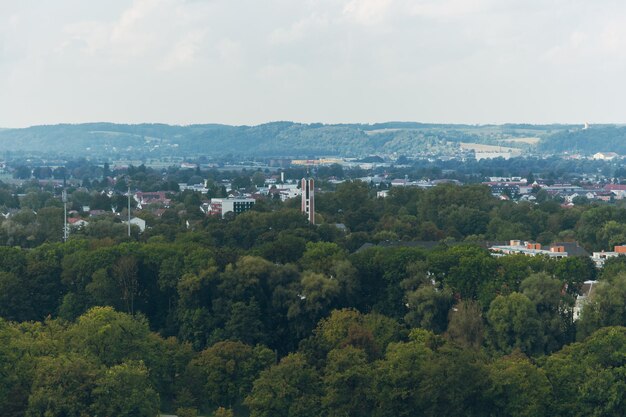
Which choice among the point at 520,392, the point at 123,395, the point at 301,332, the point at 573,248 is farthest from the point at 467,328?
the point at 573,248

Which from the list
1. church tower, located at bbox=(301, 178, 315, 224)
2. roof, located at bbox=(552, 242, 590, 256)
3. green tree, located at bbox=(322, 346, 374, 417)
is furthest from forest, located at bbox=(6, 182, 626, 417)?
church tower, located at bbox=(301, 178, 315, 224)

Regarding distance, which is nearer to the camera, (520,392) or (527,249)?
(520,392)

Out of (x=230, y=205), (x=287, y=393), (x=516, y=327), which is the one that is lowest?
(x=230, y=205)

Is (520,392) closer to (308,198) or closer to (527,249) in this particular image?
(527,249)

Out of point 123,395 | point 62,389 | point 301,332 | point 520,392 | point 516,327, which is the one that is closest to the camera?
point 62,389

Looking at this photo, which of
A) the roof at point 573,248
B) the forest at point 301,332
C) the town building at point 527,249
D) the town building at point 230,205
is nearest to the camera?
the forest at point 301,332

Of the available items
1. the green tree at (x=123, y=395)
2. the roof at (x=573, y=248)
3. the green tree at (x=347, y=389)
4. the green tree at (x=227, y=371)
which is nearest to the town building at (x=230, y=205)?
the roof at (x=573, y=248)

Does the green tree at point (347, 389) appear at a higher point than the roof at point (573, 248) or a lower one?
higher

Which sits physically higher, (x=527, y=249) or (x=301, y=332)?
(x=301, y=332)

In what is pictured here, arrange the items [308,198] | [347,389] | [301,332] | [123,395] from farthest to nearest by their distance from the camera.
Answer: [308,198], [301,332], [347,389], [123,395]

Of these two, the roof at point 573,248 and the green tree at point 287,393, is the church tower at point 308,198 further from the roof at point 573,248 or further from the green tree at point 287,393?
the green tree at point 287,393
